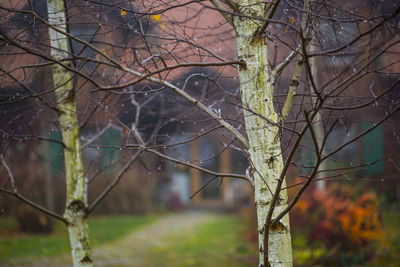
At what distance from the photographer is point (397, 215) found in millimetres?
Answer: 11180

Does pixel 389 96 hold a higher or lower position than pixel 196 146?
lower

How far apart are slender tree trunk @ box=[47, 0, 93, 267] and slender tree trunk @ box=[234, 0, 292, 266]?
72.7 inches

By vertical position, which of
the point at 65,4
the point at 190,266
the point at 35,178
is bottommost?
the point at 190,266

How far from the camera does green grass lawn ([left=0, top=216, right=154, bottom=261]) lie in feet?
28.2

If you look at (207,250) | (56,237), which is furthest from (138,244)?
(56,237)

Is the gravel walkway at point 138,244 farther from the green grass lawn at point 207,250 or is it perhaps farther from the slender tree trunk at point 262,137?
the slender tree trunk at point 262,137

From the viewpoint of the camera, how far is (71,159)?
163 inches

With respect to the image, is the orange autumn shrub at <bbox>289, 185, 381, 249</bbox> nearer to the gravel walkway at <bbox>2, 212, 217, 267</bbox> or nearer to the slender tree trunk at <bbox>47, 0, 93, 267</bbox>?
the gravel walkway at <bbox>2, 212, 217, 267</bbox>

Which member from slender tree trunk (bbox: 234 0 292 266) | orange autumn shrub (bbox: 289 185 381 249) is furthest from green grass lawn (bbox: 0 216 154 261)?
slender tree trunk (bbox: 234 0 292 266)

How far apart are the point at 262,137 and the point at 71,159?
221cm

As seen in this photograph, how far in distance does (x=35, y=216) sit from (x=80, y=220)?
773 cm

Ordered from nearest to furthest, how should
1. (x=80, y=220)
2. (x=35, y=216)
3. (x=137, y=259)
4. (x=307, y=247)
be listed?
(x=80, y=220) < (x=307, y=247) < (x=137, y=259) < (x=35, y=216)

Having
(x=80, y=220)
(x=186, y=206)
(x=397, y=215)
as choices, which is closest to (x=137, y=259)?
(x=80, y=220)

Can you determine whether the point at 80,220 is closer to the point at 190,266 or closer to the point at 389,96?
the point at 389,96
